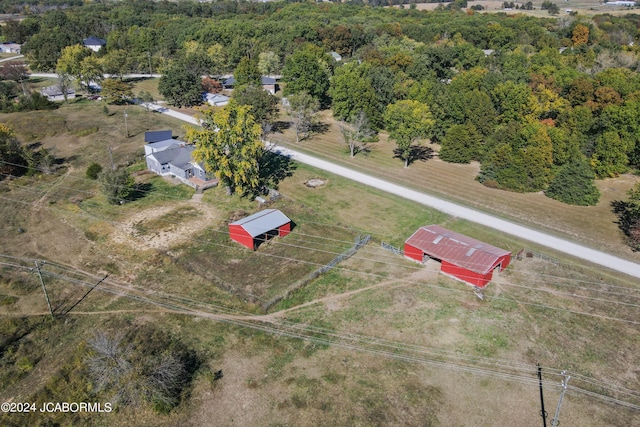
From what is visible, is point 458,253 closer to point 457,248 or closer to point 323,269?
point 457,248

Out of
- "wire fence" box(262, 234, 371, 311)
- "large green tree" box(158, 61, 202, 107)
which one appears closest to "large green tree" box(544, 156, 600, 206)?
"wire fence" box(262, 234, 371, 311)

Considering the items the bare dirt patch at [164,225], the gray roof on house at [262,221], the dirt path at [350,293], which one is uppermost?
the gray roof on house at [262,221]

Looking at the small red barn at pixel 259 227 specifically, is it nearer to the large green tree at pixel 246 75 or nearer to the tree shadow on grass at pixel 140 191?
the tree shadow on grass at pixel 140 191

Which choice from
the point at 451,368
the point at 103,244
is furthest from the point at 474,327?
the point at 103,244

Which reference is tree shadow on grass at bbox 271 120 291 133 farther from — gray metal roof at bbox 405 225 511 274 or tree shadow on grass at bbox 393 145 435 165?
gray metal roof at bbox 405 225 511 274

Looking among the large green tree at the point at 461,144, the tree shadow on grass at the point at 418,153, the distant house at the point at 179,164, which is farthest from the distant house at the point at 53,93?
the large green tree at the point at 461,144
